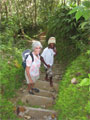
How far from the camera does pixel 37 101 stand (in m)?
4.62

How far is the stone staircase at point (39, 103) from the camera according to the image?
13.4 feet

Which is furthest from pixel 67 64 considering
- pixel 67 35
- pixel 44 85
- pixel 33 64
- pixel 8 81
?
pixel 8 81

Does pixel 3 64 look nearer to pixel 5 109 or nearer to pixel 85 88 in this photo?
pixel 5 109

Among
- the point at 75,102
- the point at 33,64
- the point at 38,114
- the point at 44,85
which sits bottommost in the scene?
the point at 38,114

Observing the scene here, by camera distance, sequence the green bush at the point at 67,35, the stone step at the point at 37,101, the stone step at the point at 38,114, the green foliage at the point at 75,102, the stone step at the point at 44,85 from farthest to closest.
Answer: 1. the green bush at the point at 67,35
2. the stone step at the point at 44,85
3. the stone step at the point at 37,101
4. the stone step at the point at 38,114
5. the green foliage at the point at 75,102

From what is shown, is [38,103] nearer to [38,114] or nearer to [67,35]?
[38,114]

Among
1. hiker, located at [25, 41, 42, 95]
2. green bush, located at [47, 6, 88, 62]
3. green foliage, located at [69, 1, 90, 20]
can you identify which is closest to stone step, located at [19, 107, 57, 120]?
hiker, located at [25, 41, 42, 95]

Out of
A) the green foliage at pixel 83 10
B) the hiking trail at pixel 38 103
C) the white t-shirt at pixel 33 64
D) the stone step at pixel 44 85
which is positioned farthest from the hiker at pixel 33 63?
the green foliage at pixel 83 10

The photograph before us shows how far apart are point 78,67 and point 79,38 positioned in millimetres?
3021

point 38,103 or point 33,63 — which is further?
point 38,103

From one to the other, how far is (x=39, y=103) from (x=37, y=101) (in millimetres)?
82

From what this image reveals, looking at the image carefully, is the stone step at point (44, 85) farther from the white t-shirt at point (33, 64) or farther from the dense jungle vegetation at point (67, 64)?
the white t-shirt at point (33, 64)

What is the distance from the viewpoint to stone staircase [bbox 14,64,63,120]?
409cm

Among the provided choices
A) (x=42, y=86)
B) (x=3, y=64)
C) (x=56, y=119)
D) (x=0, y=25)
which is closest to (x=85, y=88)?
(x=56, y=119)
